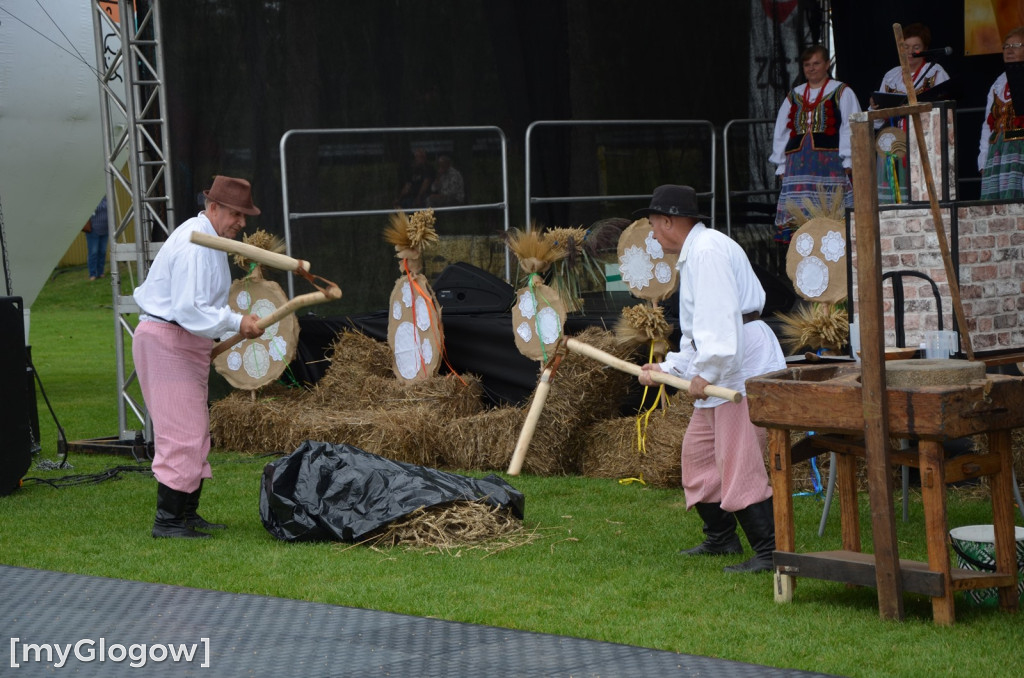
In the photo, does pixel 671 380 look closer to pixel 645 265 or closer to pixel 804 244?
pixel 804 244

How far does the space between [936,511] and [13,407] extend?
5046mm

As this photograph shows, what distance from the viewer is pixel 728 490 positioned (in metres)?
5.19

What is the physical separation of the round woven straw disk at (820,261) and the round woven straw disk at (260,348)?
3411 mm

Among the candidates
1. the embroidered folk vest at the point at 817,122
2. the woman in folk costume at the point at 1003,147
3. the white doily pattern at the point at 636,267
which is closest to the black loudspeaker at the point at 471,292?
the white doily pattern at the point at 636,267

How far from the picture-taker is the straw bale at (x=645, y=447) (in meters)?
7.07

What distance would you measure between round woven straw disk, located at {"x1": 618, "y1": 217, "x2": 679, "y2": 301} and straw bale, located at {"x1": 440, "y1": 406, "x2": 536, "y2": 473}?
1009mm

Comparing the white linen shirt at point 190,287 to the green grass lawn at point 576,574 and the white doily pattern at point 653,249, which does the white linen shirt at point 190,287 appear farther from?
the white doily pattern at point 653,249

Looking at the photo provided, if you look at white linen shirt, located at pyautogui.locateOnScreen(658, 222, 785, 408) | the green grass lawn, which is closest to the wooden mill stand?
the green grass lawn

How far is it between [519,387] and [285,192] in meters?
2.05

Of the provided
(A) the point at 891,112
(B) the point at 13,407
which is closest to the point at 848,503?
(A) the point at 891,112

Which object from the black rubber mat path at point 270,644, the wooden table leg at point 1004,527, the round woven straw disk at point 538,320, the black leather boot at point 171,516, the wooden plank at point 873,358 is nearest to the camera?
the black rubber mat path at point 270,644

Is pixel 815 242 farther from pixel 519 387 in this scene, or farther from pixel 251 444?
pixel 251 444

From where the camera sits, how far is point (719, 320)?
4957mm

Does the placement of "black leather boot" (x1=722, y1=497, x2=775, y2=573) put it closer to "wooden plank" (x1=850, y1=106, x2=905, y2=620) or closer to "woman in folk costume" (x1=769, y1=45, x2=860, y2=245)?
"wooden plank" (x1=850, y1=106, x2=905, y2=620)
